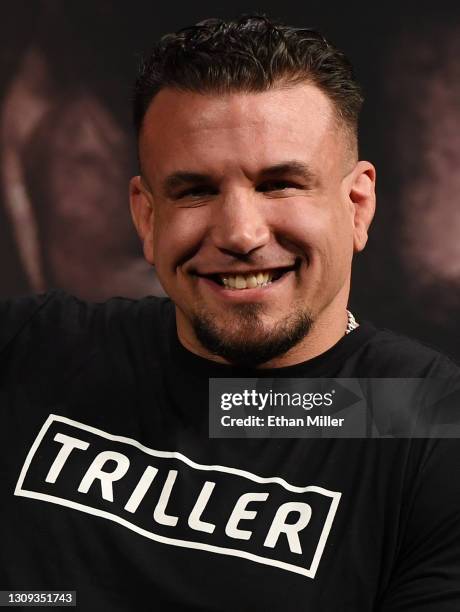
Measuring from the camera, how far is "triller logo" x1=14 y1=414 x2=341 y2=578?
3.98 feet

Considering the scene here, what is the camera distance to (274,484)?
4.07ft

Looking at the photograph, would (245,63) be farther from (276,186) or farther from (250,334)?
(250,334)

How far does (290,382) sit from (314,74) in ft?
1.32

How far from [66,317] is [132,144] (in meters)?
0.60

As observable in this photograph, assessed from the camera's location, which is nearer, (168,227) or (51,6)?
(168,227)

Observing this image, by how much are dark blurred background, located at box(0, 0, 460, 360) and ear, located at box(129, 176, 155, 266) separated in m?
0.57

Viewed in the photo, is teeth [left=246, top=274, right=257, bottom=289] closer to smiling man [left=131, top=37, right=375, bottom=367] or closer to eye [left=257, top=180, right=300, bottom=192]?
smiling man [left=131, top=37, right=375, bottom=367]

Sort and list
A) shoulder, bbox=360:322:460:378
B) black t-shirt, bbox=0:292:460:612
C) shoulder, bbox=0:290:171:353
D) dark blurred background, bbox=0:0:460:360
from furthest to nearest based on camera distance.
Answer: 1. dark blurred background, bbox=0:0:460:360
2. shoulder, bbox=0:290:171:353
3. shoulder, bbox=360:322:460:378
4. black t-shirt, bbox=0:292:460:612

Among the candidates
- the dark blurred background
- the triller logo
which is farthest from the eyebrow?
the dark blurred background

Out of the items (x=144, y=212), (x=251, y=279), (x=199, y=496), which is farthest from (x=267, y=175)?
(x=199, y=496)

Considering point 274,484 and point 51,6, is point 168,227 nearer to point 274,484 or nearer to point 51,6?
point 274,484

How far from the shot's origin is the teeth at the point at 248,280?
4.13 feet

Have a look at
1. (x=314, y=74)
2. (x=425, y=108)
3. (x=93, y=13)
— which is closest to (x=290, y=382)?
(x=314, y=74)

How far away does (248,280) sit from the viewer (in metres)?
1.26
